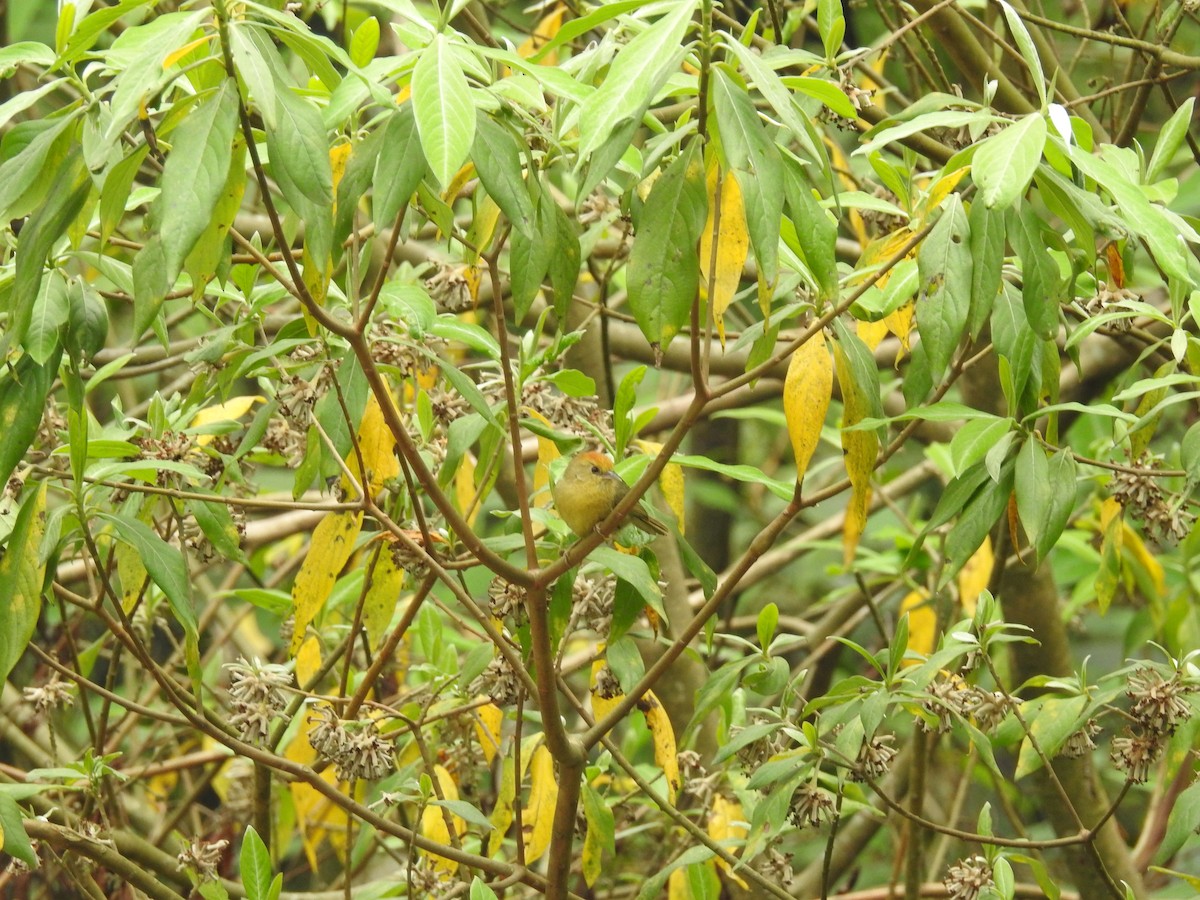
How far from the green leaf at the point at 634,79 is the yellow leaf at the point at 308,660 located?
1311mm

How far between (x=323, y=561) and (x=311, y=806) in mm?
776

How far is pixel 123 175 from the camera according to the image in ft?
3.94

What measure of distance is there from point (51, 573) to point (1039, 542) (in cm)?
119

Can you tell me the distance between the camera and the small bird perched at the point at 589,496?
1644 millimetres

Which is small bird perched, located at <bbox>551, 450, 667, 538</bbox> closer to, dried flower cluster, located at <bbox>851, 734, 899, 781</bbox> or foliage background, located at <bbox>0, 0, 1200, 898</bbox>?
foliage background, located at <bbox>0, 0, 1200, 898</bbox>

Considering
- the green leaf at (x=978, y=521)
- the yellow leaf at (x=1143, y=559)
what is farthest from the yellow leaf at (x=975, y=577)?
the green leaf at (x=978, y=521)

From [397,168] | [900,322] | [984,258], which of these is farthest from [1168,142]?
[397,168]

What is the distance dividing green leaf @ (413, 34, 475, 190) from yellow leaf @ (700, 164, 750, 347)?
1.04 ft

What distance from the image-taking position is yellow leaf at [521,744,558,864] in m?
1.91

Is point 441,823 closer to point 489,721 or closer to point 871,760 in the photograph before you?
point 489,721

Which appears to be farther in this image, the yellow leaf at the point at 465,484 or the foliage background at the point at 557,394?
the yellow leaf at the point at 465,484

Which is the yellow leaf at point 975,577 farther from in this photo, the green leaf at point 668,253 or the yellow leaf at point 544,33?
the green leaf at point 668,253

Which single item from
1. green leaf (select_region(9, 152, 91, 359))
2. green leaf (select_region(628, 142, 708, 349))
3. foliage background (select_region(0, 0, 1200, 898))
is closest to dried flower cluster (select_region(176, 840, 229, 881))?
foliage background (select_region(0, 0, 1200, 898))

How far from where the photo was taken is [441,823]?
211 cm
